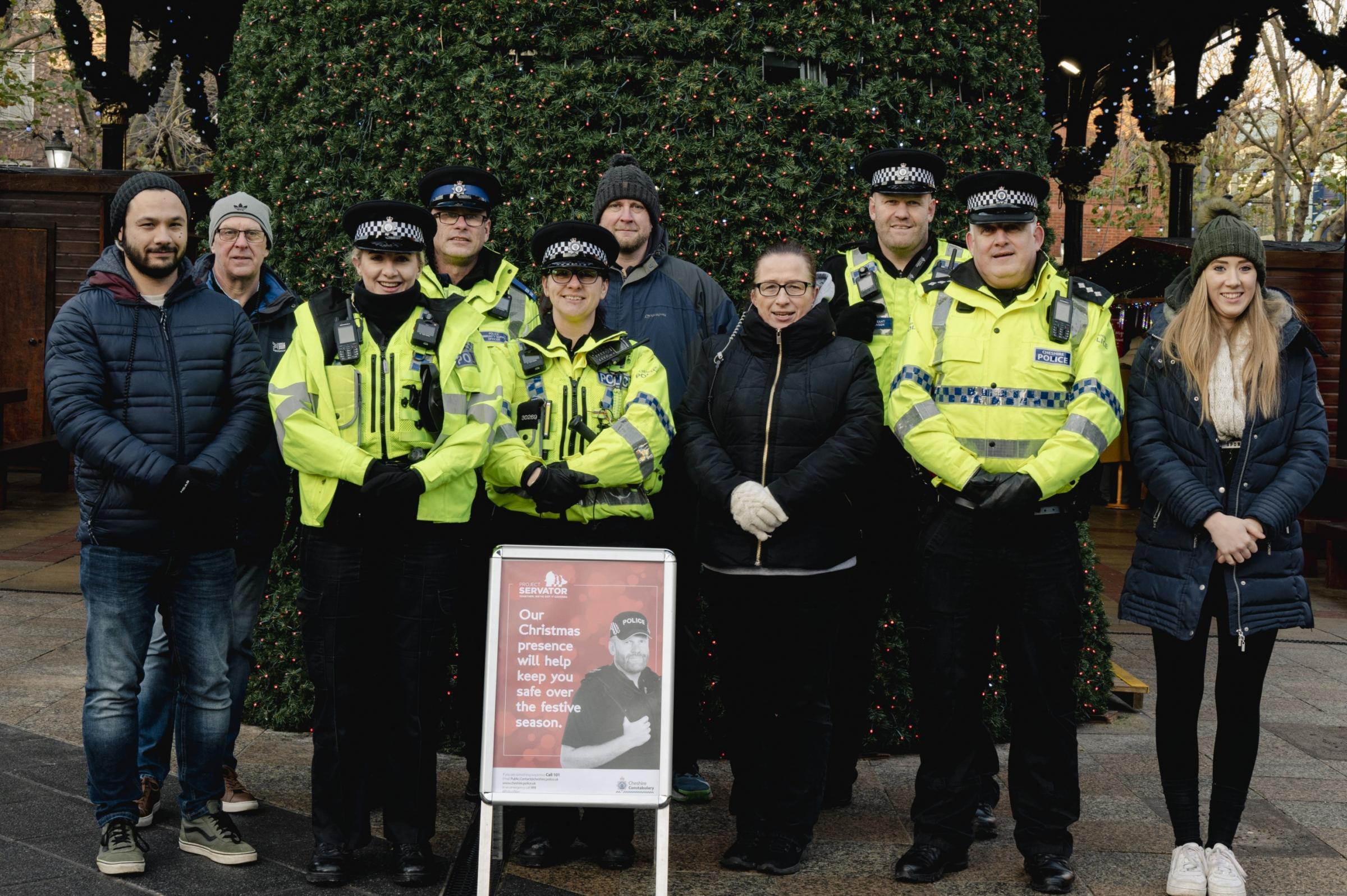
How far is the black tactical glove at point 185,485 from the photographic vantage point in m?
4.09

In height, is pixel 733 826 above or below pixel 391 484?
below

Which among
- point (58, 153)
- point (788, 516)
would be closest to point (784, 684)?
point (788, 516)

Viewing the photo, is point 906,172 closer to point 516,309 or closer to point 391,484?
point 516,309

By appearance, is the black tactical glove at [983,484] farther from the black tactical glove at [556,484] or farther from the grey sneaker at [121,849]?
the grey sneaker at [121,849]

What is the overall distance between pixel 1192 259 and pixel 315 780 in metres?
3.44

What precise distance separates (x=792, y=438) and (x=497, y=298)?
1.28 meters

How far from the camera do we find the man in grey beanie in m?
4.67

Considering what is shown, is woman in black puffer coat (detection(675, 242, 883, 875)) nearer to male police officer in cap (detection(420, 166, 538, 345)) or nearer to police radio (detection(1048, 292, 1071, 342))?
police radio (detection(1048, 292, 1071, 342))

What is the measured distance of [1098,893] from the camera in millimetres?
4289

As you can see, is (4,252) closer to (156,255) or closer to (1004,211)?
(156,255)

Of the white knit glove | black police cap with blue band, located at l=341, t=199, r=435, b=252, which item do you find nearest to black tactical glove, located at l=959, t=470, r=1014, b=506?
the white knit glove

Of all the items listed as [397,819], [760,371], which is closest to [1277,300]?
[760,371]

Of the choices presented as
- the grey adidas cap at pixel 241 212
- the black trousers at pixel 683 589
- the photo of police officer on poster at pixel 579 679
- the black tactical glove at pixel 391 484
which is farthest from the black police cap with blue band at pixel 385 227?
the black trousers at pixel 683 589

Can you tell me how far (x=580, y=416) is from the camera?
4.44 meters
